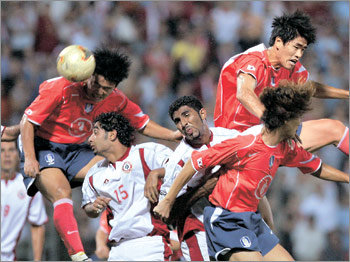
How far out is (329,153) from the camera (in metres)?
8.85

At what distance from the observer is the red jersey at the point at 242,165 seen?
442 centimetres

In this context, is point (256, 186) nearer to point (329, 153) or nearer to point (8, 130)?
point (8, 130)

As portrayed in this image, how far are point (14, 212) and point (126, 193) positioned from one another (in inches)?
119

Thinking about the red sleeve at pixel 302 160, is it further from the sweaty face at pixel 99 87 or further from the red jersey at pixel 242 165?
the sweaty face at pixel 99 87

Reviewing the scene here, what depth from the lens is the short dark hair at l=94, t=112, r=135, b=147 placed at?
17.0 feet

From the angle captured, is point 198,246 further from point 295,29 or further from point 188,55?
point 188,55

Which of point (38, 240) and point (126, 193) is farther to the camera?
point (38, 240)

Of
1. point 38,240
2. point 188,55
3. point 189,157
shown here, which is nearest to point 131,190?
point 189,157

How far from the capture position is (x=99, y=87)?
5438 millimetres

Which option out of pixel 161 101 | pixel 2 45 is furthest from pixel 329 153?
pixel 2 45

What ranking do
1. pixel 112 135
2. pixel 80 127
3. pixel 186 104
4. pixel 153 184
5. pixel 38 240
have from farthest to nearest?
pixel 38 240 < pixel 80 127 < pixel 112 135 < pixel 186 104 < pixel 153 184

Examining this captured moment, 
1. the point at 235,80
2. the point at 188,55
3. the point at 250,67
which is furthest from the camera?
the point at 188,55

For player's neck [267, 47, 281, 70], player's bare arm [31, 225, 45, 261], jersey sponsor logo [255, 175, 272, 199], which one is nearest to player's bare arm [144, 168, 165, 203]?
jersey sponsor logo [255, 175, 272, 199]

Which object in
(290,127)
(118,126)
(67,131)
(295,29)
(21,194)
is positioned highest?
(295,29)
